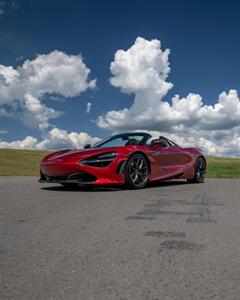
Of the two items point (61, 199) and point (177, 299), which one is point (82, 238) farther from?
point (61, 199)

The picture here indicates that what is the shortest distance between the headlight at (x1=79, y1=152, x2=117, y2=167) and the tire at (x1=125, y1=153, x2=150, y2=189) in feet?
1.27

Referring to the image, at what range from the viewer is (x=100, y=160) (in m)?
6.95

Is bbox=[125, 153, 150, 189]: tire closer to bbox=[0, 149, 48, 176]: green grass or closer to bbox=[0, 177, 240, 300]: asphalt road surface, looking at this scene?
bbox=[0, 177, 240, 300]: asphalt road surface

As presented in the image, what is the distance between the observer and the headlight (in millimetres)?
6866

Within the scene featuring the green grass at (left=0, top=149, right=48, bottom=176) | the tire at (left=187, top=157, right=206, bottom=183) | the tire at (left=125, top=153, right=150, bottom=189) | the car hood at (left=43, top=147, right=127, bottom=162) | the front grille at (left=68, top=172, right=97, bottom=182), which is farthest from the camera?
the green grass at (left=0, top=149, right=48, bottom=176)

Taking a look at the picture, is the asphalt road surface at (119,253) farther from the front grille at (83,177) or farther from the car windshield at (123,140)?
the car windshield at (123,140)

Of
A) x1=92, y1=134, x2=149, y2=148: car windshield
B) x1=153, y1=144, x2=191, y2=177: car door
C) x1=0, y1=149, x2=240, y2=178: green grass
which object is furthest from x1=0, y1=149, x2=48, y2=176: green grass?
x1=153, y1=144, x2=191, y2=177: car door

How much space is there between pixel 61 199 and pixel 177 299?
3960mm

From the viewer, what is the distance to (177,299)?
1761 millimetres

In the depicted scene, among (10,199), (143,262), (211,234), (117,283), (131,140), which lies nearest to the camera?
(117,283)

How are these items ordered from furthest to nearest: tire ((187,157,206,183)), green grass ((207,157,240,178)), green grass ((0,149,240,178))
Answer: green grass ((207,157,240,178)), green grass ((0,149,240,178)), tire ((187,157,206,183))

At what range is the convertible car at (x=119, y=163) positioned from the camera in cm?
686

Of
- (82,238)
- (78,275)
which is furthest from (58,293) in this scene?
(82,238)

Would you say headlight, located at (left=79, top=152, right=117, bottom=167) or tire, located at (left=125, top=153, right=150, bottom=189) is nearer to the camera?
headlight, located at (left=79, top=152, right=117, bottom=167)
